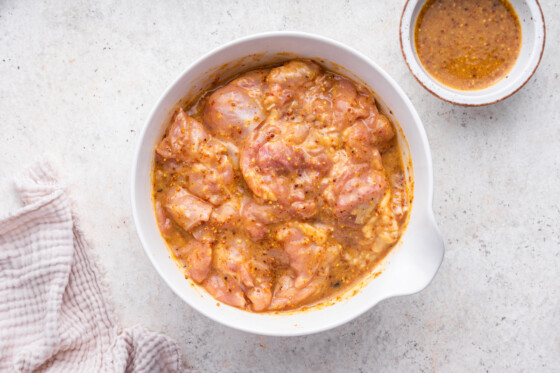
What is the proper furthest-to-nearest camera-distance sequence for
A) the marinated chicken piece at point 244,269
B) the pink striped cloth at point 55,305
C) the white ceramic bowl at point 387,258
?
the pink striped cloth at point 55,305 < the marinated chicken piece at point 244,269 < the white ceramic bowl at point 387,258

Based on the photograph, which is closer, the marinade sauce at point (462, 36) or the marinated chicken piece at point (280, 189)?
the marinated chicken piece at point (280, 189)

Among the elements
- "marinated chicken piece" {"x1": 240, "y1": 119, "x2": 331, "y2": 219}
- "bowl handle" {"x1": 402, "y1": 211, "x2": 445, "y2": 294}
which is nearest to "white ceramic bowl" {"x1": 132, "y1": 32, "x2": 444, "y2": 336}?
"bowl handle" {"x1": 402, "y1": 211, "x2": 445, "y2": 294}

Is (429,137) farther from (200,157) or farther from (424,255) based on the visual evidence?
(200,157)

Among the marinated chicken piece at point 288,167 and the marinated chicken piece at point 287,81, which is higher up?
the marinated chicken piece at point 287,81

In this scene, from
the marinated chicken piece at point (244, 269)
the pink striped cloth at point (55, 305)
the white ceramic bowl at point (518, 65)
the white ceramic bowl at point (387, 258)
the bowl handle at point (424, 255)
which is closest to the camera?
the bowl handle at point (424, 255)

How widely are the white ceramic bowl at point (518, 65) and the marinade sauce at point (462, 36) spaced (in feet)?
0.12

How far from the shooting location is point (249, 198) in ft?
7.90

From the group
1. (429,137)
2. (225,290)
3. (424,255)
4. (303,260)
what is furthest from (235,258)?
(429,137)

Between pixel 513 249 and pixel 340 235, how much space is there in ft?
3.34

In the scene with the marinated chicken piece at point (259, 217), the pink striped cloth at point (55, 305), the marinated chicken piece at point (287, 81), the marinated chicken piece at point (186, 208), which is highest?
the marinated chicken piece at point (287, 81)

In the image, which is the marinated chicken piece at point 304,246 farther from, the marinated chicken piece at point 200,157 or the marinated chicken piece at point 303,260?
the marinated chicken piece at point 200,157

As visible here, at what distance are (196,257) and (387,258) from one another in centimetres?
90

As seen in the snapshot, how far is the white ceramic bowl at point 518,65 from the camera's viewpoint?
254 cm

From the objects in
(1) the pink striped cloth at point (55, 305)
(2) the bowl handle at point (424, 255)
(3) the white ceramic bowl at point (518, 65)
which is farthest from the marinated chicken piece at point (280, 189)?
(1) the pink striped cloth at point (55, 305)
